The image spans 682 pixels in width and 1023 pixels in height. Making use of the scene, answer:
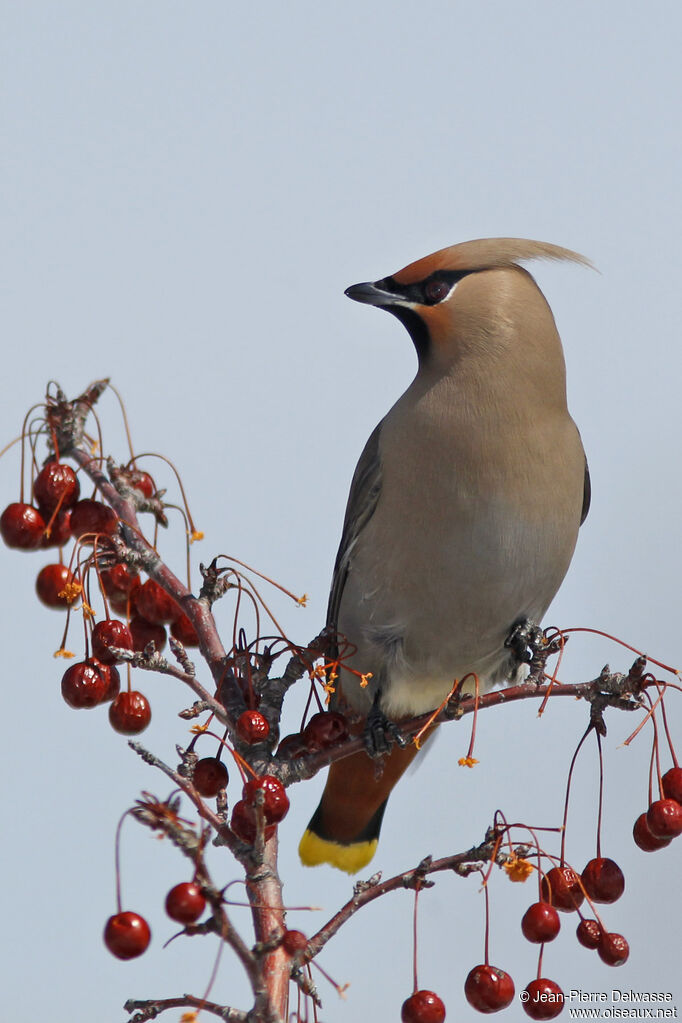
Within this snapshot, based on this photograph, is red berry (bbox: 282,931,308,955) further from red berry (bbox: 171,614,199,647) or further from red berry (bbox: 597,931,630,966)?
red berry (bbox: 171,614,199,647)

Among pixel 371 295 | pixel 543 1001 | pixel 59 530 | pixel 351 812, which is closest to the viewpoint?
pixel 543 1001

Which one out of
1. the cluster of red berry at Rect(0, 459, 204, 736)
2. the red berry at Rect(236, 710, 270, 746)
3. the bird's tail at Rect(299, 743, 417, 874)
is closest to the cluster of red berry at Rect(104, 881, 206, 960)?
the red berry at Rect(236, 710, 270, 746)

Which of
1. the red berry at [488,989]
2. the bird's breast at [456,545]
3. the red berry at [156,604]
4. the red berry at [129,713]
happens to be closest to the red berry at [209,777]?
the red berry at [129,713]

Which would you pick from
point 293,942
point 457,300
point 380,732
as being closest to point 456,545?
point 380,732

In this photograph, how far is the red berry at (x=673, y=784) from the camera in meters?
2.35

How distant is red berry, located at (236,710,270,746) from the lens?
2.30 m

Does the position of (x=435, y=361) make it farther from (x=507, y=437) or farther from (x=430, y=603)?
(x=430, y=603)

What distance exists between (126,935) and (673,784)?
3.44 ft

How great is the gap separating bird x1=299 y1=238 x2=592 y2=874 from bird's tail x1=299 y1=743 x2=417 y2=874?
8 centimetres

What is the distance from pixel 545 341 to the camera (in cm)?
331

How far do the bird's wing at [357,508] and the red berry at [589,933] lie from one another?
1.19 meters

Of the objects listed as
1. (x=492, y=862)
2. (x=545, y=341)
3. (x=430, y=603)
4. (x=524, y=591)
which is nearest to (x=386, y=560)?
(x=430, y=603)

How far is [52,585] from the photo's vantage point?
2660 mm

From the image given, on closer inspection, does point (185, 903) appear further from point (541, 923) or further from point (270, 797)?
point (541, 923)
